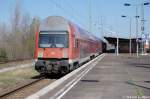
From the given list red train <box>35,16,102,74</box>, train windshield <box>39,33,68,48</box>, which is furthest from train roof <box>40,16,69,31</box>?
train windshield <box>39,33,68,48</box>

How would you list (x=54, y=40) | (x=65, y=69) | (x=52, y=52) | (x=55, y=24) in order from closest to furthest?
(x=65, y=69) < (x=52, y=52) < (x=54, y=40) < (x=55, y=24)

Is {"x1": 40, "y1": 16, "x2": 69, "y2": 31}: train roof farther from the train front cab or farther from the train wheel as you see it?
the train wheel

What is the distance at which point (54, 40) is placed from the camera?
2436cm

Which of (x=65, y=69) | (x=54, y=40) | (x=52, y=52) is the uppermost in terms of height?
(x=54, y=40)

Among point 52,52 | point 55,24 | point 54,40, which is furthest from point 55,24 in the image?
point 52,52

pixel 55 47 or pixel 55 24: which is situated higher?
pixel 55 24

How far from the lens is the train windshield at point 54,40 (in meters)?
24.3

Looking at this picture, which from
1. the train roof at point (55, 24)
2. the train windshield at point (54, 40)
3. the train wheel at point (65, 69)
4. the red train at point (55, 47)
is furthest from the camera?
the train roof at point (55, 24)

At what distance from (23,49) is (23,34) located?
18.3ft

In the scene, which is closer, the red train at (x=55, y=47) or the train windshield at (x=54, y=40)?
the red train at (x=55, y=47)

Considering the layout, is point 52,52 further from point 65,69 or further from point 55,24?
point 55,24

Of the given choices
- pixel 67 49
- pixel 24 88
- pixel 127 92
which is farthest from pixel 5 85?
pixel 127 92

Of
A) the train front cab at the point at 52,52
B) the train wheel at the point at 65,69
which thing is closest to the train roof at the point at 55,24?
the train front cab at the point at 52,52

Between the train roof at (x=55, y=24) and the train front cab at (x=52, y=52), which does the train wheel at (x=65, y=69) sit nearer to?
the train front cab at (x=52, y=52)
